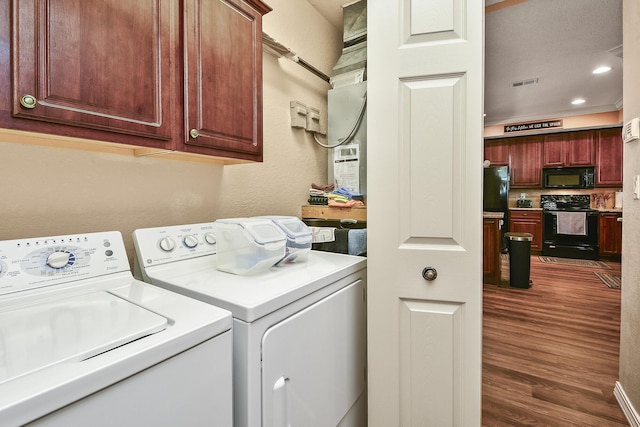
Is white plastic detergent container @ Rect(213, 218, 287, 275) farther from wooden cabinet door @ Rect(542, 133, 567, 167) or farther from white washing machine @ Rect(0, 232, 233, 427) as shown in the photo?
wooden cabinet door @ Rect(542, 133, 567, 167)

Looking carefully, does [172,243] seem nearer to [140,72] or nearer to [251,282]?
[251,282]

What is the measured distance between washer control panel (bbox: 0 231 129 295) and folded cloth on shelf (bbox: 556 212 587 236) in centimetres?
691

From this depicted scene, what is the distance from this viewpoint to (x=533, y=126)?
6262mm

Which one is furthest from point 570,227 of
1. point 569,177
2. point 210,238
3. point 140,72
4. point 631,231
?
point 140,72

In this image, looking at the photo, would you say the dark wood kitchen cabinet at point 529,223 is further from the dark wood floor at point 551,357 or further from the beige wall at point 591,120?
the dark wood floor at point 551,357

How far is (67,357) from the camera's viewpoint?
0.56 m

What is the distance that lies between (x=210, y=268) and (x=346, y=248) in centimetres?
65

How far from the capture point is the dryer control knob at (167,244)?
1181 mm

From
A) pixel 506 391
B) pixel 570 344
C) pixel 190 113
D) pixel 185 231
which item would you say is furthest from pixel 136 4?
pixel 570 344

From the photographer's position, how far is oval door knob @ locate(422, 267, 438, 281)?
123 centimetres

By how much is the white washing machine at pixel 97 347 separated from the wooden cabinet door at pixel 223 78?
52 cm

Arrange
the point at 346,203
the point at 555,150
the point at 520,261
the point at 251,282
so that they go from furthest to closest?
the point at 555,150
the point at 520,261
the point at 346,203
the point at 251,282

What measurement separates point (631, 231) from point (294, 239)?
173 cm

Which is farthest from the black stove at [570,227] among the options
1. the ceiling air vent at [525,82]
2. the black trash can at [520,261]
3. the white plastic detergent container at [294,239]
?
the white plastic detergent container at [294,239]
